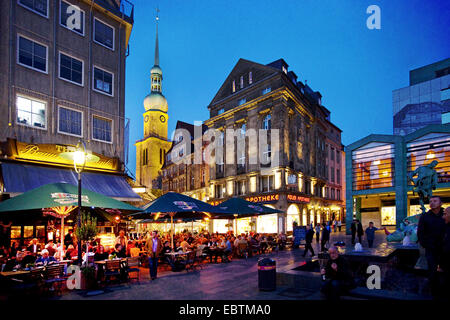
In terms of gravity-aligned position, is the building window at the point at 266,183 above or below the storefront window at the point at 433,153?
below

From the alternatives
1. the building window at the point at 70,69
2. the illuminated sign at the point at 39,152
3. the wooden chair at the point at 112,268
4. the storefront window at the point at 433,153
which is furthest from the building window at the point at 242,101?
the wooden chair at the point at 112,268

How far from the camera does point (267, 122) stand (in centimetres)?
3772

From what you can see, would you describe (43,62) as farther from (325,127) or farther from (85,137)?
(325,127)

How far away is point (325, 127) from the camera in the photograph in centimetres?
5181

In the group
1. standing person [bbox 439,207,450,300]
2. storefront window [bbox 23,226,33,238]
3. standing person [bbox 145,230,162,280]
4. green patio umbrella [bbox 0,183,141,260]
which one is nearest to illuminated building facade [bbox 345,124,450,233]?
standing person [bbox 145,230,162,280]

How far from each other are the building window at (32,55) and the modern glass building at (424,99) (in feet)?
202

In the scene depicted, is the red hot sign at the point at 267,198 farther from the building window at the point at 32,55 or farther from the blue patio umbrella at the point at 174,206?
the building window at the point at 32,55

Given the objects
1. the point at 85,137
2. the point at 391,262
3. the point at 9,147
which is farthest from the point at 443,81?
the point at 9,147

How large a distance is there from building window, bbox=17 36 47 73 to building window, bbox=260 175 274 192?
26341 millimetres

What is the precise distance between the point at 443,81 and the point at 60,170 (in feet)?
212

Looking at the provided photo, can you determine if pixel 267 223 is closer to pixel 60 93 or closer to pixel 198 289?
pixel 60 93

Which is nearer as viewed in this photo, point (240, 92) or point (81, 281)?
point (81, 281)

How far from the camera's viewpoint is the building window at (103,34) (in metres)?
19.7

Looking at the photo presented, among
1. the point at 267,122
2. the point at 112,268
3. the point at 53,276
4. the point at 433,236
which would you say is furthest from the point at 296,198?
the point at 433,236
